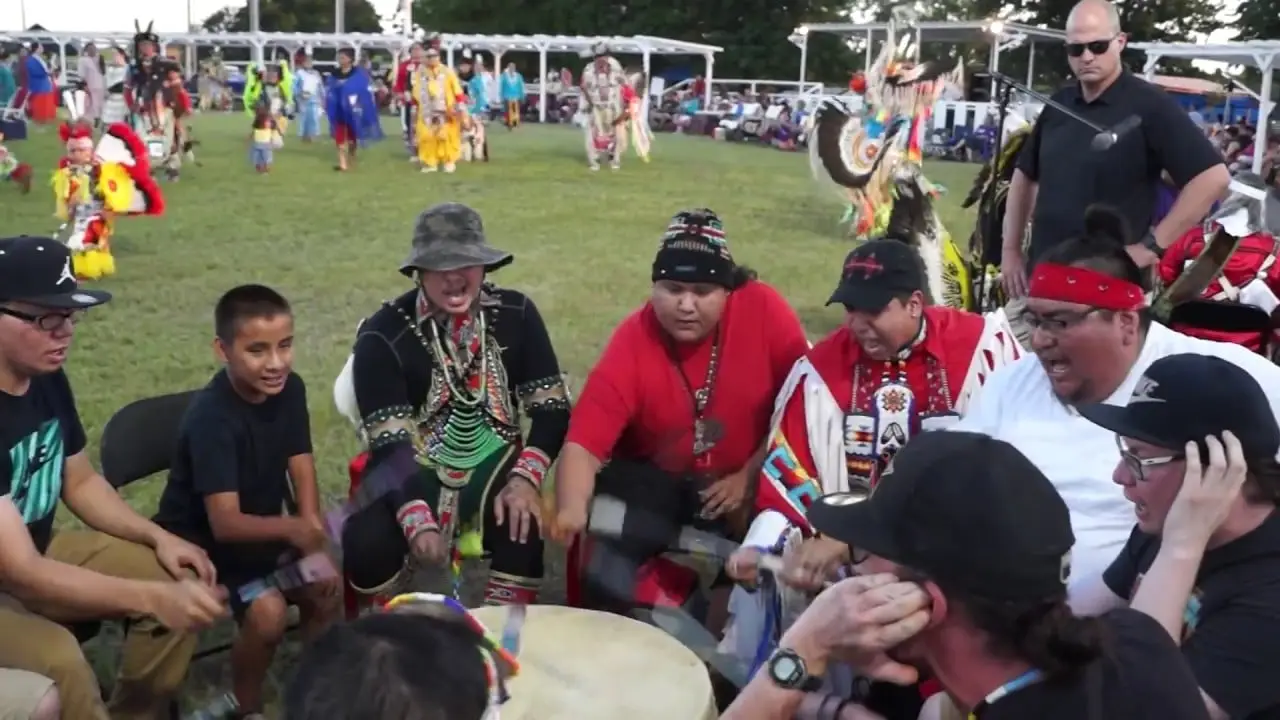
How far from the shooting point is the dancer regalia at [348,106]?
56.3ft

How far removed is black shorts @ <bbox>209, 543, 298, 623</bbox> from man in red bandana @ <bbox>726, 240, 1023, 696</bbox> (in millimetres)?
1247

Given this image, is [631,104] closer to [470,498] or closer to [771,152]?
[771,152]

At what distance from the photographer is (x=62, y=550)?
296cm

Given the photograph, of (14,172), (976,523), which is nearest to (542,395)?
(976,523)

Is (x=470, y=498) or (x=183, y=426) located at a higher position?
(x=183, y=426)

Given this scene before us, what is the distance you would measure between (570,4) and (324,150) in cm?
2628

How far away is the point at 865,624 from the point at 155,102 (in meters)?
15.8

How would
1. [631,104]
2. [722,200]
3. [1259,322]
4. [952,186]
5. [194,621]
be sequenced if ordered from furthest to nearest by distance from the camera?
[631,104]
[952,186]
[722,200]
[1259,322]
[194,621]

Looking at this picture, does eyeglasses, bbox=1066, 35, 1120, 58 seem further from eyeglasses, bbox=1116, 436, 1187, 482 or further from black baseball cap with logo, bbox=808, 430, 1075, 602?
black baseball cap with logo, bbox=808, 430, 1075, 602

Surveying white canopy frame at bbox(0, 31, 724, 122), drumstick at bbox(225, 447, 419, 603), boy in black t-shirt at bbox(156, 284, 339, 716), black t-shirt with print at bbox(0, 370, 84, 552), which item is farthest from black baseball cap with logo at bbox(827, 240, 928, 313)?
white canopy frame at bbox(0, 31, 724, 122)

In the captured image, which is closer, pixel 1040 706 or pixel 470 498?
pixel 1040 706

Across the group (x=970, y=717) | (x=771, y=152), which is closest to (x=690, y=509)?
(x=970, y=717)

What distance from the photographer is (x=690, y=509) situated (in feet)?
11.1

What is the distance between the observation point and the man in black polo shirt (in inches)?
151
